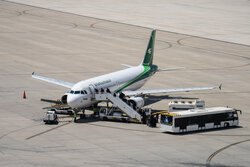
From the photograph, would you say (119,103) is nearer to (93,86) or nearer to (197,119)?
(93,86)

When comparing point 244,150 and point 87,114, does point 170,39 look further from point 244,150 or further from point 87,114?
point 244,150

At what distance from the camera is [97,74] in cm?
9544

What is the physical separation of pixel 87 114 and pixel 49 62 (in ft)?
119

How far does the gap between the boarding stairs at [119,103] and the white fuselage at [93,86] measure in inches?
40.9

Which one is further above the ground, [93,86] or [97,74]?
[97,74]

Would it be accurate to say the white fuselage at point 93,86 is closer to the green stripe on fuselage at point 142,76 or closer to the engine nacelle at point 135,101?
the green stripe on fuselage at point 142,76

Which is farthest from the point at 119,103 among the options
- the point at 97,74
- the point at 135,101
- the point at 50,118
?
the point at 97,74

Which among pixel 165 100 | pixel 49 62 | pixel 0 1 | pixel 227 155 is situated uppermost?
pixel 0 1

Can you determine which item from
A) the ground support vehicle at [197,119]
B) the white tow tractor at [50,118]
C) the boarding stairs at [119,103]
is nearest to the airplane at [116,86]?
the boarding stairs at [119,103]

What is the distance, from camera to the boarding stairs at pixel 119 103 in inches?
2648

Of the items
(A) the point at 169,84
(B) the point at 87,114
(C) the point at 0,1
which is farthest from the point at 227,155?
(C) the point at 0,1

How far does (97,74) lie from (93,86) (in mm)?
26259

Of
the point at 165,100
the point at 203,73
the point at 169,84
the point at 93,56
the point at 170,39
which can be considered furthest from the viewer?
the point at 170,39

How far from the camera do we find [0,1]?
589 ft
